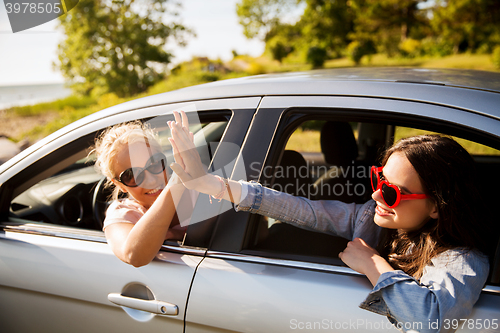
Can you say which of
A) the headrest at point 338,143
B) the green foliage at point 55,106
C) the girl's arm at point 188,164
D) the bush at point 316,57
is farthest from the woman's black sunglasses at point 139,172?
the bush at point 316,57

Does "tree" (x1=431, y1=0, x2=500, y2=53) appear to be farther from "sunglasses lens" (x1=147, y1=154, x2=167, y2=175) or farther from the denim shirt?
"sunglasses lens" (x1=147, y1=154, x2=167, y2=175)

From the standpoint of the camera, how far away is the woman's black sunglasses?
146 cm

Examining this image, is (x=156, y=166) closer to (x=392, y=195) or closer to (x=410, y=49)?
(x=392, y=195)

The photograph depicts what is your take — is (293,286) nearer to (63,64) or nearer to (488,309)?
(488,309)

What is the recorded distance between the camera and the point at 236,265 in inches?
49.2

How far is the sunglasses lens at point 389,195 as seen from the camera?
1155 millimetres

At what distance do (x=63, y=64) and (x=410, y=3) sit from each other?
2394cm

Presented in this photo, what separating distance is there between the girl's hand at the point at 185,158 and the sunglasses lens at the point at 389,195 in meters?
0.58

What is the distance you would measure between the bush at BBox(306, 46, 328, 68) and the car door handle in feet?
82.7

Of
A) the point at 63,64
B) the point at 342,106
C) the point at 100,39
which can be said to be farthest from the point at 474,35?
the point at 342,106

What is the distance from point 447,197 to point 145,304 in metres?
1.05

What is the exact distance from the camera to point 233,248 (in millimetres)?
1288

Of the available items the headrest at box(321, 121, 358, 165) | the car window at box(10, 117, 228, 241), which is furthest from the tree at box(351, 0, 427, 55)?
the car window at box(10, 117, 228, 241)

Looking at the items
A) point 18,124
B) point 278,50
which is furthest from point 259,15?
point 18,124
